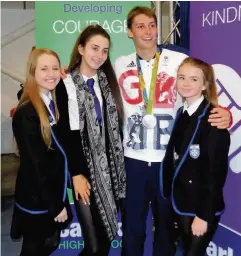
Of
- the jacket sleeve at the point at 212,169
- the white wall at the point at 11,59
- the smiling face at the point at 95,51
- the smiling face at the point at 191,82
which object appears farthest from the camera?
the white wall at the point at 11,59

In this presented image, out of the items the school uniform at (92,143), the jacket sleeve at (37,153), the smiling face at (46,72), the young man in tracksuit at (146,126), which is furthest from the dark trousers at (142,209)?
the smiling face at (46,72)

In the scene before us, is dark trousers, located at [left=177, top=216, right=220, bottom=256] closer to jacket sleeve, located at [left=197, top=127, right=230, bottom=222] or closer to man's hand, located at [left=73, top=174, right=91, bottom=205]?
jacket sleeve, located at [left=197, top=127, right=230, bottom=222]

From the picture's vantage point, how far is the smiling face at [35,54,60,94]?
194cm

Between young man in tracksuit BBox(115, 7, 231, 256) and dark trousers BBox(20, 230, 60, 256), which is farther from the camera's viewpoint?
young man in tracksuit BBox(115, 7, 231, 256)

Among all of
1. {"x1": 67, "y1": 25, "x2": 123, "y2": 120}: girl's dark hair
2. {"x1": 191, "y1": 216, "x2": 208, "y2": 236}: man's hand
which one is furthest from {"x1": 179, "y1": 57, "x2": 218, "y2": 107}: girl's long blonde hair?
{"x1": 191, "y1": 216, "x2": 208, "y2": 236}: man's hand

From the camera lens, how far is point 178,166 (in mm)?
1906

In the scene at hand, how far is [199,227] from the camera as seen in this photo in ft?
5.97

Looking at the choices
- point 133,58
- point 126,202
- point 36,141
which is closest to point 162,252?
point 126,202

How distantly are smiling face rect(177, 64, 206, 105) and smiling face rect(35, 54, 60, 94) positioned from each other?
0.61 meters

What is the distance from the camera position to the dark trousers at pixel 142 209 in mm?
2133

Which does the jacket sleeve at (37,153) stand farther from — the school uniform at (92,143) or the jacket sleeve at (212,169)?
the jacket sleeve at (212,169)

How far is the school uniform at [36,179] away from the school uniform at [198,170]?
556 mm

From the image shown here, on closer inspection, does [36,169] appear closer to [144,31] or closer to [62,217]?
[62,217]

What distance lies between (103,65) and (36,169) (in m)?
0.68
